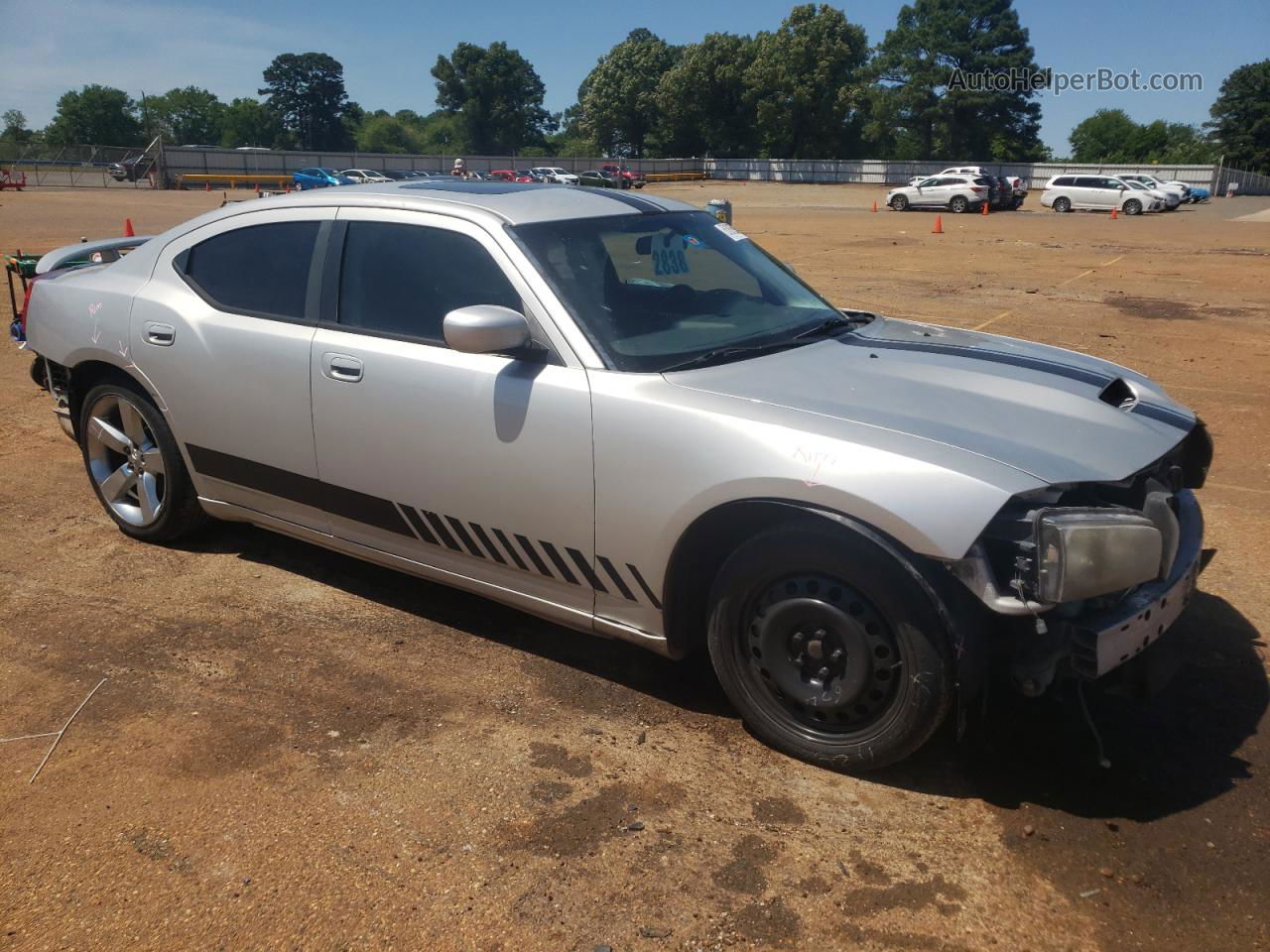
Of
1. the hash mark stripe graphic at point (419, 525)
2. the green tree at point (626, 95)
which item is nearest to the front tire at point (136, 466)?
the hash mark stripe graphic at point (419, 525)

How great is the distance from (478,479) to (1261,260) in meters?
21.2

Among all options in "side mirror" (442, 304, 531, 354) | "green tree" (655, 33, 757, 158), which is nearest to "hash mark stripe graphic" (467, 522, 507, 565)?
"side mirror" (442, 304, 531, 354)

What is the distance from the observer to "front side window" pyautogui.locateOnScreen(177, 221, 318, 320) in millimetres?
4203

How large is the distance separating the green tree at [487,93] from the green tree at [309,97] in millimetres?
18158

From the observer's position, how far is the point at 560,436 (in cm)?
340

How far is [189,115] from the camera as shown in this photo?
152000 millimetres

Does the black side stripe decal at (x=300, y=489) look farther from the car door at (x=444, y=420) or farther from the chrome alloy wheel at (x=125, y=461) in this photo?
the chrome alloy wheel at (x=125, y=461)

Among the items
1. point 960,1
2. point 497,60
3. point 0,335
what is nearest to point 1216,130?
point 960,1

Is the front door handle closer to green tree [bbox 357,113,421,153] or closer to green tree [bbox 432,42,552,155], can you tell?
green tree [bbox 432,42,552,155]

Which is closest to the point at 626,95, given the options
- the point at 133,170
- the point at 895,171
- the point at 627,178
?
the point at 895,171

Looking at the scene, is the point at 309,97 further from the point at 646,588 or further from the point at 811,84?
the point at 646,588

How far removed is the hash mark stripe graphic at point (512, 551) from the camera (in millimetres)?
3631

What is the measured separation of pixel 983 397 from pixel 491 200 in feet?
6.31

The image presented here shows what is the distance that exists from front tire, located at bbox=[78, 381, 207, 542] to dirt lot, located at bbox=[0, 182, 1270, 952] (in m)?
0.19
